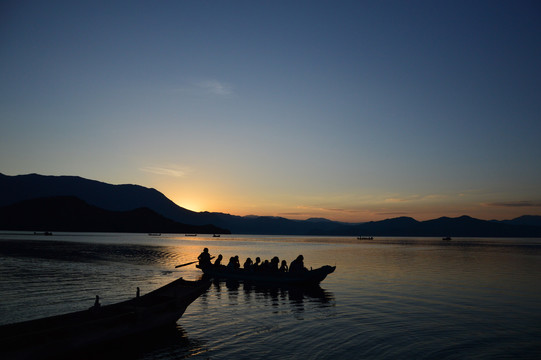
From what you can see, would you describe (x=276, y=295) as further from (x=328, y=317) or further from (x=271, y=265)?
(x=328, y=317)

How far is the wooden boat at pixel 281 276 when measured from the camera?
3177cm

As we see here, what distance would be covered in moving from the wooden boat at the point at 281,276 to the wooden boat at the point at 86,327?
14801 mm

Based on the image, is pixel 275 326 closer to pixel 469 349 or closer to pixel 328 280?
pixel 469 349

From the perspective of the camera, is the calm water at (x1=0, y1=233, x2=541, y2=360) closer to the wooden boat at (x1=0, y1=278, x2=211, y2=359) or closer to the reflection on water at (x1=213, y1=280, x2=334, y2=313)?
the reflection on water at (x1=213, y1=280, x2=334, y2=313)

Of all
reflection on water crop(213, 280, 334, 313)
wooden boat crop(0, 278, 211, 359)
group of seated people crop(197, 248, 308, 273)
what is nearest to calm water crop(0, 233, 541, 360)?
reflection on water crop(213, 280, 334, 313)

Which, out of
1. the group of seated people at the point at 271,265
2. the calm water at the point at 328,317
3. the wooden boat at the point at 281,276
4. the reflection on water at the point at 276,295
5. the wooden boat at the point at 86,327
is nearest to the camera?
the wooden boat at the point at 86,327

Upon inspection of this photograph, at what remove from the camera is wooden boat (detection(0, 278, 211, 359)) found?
10.9 meters

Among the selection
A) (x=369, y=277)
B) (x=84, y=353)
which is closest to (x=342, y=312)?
(x=84, y=353)

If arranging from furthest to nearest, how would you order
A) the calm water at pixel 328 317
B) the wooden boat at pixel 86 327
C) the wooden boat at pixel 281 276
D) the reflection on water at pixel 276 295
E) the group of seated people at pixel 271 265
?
1. the group of seated people at pixel 271 265
2. the wooden boat at pixel 281 276
3. the reflection on water at pixel 276 295
4. the calm water at pixel 328 317
5. the wooden boat at pixel 86 327

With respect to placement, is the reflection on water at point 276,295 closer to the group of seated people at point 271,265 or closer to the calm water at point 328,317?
the calm water at point 328,317

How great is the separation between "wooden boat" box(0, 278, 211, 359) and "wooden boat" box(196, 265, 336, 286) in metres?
14.8

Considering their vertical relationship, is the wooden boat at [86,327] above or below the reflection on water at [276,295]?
above

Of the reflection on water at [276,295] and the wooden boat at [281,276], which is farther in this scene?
the wooden boat at [281,276]

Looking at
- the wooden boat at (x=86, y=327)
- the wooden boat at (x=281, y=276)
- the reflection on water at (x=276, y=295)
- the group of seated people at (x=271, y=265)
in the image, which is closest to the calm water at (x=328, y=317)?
the reflection on water at (x=276, y=295)
